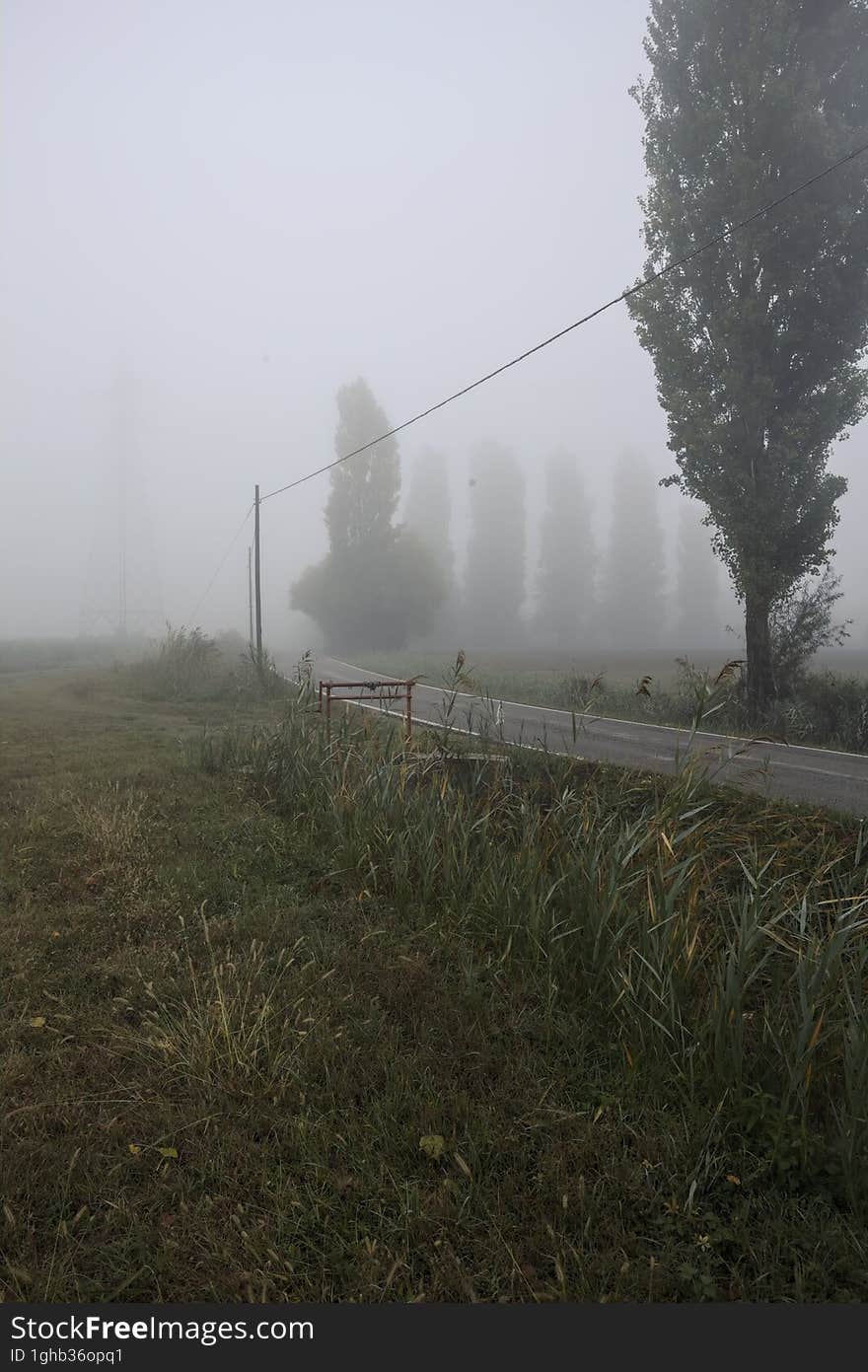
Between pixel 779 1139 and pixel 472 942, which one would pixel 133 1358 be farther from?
pixel 472 942

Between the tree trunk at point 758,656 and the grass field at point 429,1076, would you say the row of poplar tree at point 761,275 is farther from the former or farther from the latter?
the grass field at point 429,1076

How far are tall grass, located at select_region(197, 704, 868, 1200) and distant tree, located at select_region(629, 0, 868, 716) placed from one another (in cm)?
823

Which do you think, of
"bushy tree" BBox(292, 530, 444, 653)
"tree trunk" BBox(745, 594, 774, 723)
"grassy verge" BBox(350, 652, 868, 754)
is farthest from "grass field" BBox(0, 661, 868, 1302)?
"bushy tree" BBox(292, 530, 444, 653)

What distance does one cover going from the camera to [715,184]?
45.2 feet

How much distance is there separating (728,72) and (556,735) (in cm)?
1206

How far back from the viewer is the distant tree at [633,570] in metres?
59.7

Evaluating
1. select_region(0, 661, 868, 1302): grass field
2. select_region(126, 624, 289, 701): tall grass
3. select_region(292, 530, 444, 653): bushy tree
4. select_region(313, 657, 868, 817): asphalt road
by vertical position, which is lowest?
select_region(0, 661, 868, 1302): grass field

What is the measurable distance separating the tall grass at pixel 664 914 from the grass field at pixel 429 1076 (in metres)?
0.03

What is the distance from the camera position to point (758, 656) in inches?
559

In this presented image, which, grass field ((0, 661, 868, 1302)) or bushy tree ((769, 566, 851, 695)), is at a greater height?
bushy tree ((769, 566, 851, 695))

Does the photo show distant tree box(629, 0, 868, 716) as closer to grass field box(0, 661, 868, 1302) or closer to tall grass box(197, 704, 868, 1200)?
tall grass box(197, 704, 868, 1200)

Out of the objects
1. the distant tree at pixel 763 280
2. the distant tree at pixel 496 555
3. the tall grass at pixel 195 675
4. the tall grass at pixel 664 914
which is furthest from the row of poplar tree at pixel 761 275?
the distant tree at pixel 496 555

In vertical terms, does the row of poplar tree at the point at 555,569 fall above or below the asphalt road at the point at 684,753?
above

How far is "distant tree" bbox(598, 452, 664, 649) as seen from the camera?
59.7 m
